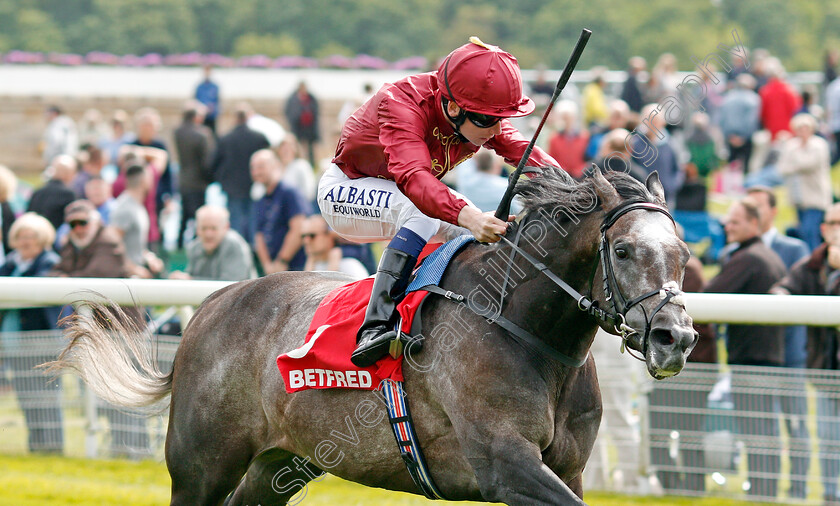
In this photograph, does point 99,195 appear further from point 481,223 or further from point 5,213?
point 481,223

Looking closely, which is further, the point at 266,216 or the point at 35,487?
the point at 266,216

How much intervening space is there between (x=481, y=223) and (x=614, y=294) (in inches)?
21.2

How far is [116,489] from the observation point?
622cm

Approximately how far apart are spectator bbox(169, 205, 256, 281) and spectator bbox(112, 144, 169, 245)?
4.09 meters

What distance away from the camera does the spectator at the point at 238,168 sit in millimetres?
11391

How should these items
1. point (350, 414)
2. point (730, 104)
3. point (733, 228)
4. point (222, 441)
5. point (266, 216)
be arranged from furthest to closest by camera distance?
point (730, 104), point (266, 216), point (733, 228), point (222, 441), point (350, 414)

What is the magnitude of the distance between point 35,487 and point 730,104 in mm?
12393

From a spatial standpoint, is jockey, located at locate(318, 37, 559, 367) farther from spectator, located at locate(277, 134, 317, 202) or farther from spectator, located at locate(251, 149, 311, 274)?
spectator, located at locate(277, 134, 317, 202)

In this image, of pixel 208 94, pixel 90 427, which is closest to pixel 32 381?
pixel 90 427

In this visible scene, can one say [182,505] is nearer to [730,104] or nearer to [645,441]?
[645,441]

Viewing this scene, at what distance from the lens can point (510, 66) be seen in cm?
391

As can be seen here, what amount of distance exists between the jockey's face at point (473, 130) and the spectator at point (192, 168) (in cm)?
855

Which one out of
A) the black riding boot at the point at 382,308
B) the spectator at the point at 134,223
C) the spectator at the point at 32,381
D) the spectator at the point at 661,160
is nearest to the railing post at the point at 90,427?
the spectator at the point at 32,381

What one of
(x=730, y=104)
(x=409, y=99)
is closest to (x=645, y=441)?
(x=409, y=99)
